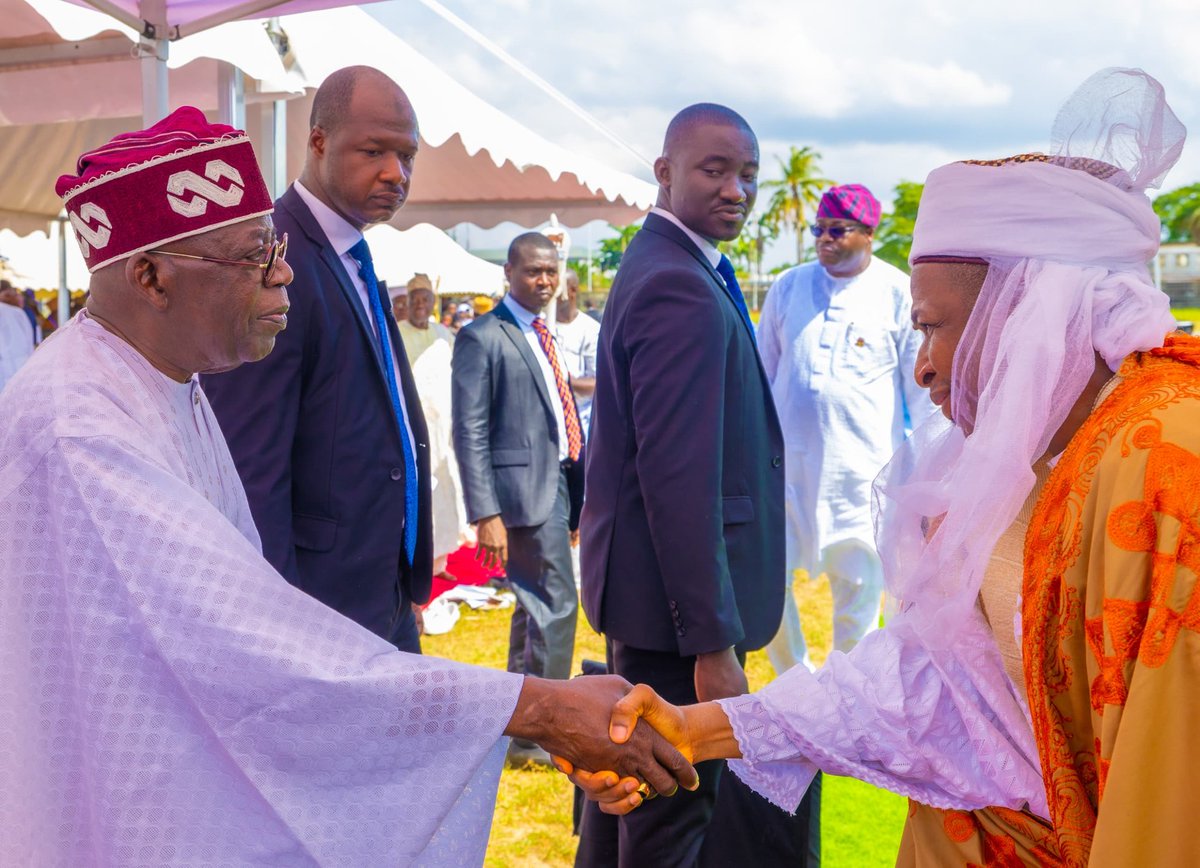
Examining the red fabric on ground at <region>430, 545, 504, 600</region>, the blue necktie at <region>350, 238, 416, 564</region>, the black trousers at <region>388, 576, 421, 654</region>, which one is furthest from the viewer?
the red fabric on ground at <region>430, 545, 504, 600</region>

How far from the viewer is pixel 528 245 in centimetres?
616

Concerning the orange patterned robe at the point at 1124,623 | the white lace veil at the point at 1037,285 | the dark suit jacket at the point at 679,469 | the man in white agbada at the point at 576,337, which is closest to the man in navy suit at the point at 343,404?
the dark suit jacket at the point at 679,469

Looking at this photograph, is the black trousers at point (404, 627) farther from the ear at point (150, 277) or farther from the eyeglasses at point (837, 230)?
the eyeglasses at point (837, 230)

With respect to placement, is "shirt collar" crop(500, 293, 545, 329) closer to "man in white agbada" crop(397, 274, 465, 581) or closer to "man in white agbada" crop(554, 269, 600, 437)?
"man in white agbada" crop(554, 269, 600, 437)

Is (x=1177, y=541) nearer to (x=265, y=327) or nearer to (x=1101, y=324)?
(x=1101, y=324)

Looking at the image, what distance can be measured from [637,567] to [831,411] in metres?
2.58

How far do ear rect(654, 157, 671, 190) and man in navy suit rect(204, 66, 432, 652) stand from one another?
77cm

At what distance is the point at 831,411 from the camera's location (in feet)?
17.8

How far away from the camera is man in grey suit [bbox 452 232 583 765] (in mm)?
5172

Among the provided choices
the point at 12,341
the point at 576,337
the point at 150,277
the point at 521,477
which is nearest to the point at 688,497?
the point at 150,277

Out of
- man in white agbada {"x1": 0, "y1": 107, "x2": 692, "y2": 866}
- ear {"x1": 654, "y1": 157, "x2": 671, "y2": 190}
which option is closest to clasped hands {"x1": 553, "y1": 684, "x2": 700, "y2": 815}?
man in white agbada {"x1": 0, "y1": 107, "x2": 692, "y2": 866}

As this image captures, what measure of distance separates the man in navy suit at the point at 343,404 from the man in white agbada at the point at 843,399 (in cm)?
269

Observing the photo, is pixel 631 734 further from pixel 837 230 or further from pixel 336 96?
pixel 837 230

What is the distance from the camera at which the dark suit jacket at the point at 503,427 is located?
5254 mm
